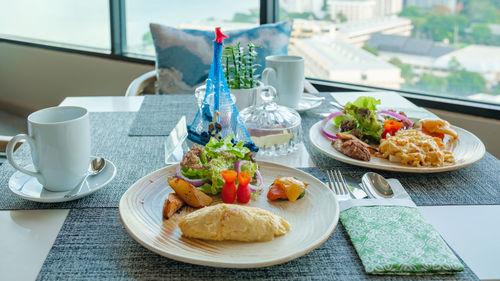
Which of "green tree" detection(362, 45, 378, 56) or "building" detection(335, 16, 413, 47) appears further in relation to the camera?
"green tree" detection(362, 45, 378, 56)

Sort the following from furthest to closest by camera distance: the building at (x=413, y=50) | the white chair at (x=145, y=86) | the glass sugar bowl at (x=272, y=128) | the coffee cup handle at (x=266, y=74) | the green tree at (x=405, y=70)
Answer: the green tree at (x=405, y=70) < the building at (x=413, y=50) < the white chair at (x=145, y=86) < the coffee cup handle at (x=266, y=74) < the glass sugar bowl at (x=272, y=128)

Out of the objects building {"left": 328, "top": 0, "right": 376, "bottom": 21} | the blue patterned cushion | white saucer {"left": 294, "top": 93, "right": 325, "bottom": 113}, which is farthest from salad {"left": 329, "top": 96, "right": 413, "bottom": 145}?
building {"left": 328, "top": 0, "right": 376, "bottom": 21}

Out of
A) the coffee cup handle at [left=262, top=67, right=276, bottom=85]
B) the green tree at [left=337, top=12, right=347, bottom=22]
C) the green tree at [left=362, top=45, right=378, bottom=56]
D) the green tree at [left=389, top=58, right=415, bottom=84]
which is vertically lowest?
the green tree at [left=389, top=58, right=415, bottom=84]

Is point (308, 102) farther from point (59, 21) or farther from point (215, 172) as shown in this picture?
point (59, 21)

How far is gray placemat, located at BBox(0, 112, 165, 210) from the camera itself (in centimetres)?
98

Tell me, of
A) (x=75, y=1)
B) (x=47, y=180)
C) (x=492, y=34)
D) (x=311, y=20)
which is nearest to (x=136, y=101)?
(x=47, y=180)

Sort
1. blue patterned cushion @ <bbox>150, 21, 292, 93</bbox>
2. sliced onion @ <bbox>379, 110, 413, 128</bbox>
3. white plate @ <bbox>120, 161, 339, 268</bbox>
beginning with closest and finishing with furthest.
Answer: white plate @ <bbox>120, 161, 339, 268</bbox> → sliced onion @ <bbox>379, 110, 413, 128</bbox> → blue patterned cushion @ <bbox>150, 21, 292, 93</bbox>

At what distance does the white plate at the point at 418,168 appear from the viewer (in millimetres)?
1109

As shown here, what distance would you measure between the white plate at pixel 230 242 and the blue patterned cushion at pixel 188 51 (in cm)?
126

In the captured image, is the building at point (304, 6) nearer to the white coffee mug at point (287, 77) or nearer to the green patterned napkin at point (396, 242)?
the white coffee mug at point (287, 77)

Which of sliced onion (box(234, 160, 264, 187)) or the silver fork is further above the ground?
sliced onion (box(234, 160, 264, 187))

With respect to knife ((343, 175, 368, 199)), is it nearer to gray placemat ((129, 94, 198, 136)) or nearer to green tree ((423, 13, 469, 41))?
gray placemat ((129, 94, 198, 136))

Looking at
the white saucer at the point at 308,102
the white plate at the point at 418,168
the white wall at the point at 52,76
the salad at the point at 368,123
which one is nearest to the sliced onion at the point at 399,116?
the salad at the point at 368,123

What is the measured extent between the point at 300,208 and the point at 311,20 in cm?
223
